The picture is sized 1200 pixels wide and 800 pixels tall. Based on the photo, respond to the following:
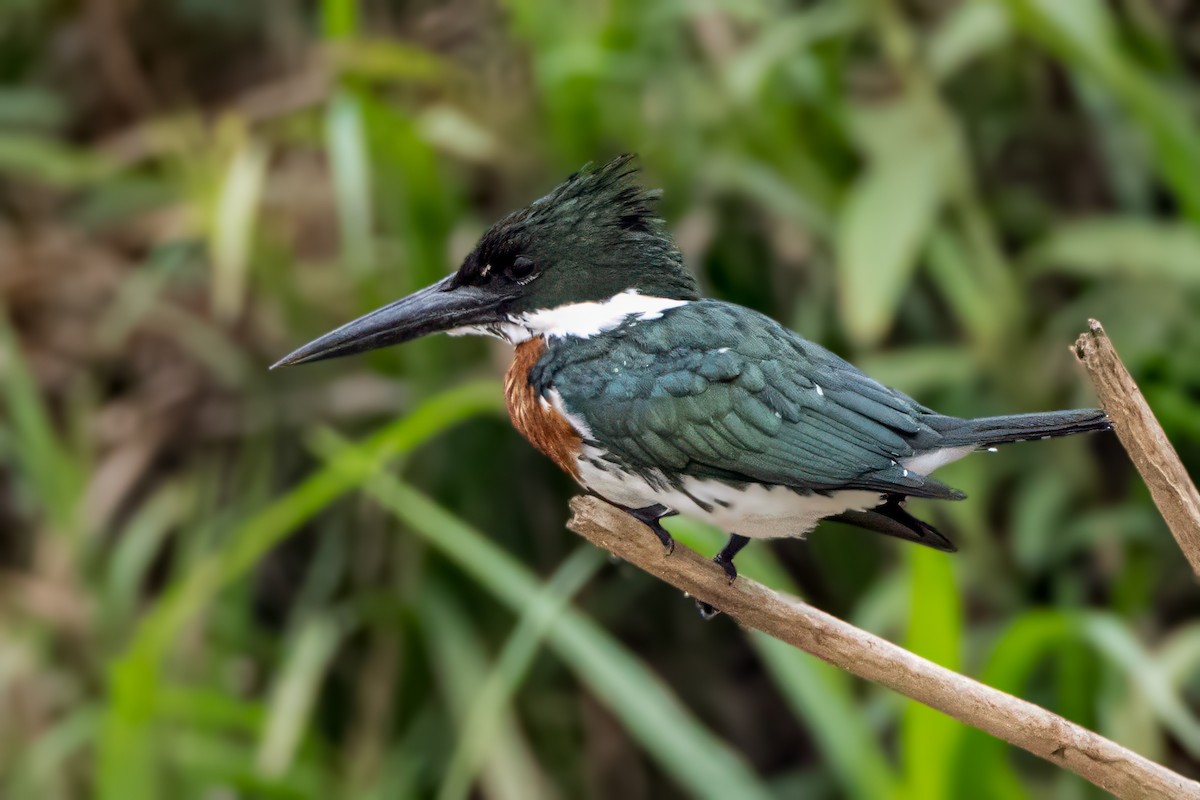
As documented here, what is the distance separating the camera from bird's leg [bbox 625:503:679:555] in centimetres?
98

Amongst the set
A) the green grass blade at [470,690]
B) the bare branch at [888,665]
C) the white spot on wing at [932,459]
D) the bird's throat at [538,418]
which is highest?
the bird's throat at [538,418]

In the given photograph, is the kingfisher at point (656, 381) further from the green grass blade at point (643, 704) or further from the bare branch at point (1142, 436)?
the green grass blade at point (643, 704)

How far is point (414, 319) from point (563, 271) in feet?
0.36

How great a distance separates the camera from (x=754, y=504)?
0.94 m

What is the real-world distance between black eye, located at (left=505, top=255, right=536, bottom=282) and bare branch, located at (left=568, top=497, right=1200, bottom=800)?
169mm

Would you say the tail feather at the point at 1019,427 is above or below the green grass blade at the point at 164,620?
above

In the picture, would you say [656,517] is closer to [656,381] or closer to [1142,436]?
[656,381]

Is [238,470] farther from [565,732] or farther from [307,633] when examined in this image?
[565,732]

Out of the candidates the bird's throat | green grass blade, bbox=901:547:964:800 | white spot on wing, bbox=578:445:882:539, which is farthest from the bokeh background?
white spot on wing, bbox=578:445:882:539

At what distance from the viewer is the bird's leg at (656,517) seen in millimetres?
977

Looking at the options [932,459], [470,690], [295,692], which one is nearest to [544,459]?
[470,690]

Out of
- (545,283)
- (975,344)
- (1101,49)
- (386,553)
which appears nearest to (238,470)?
(386,553)

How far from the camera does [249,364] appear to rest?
3.07 metres

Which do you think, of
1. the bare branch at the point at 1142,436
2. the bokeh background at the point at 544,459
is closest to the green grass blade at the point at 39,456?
the bokeh background at the point at 544,459
